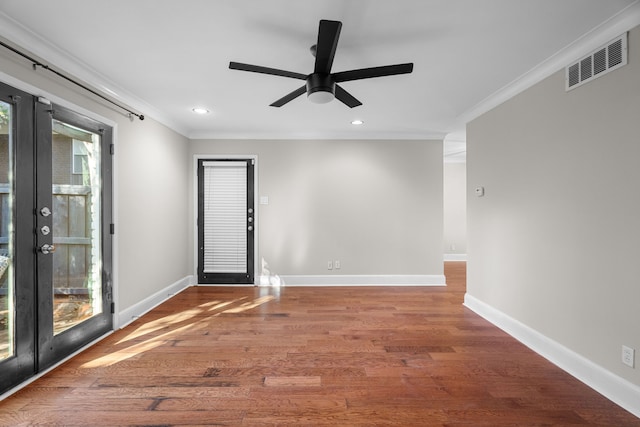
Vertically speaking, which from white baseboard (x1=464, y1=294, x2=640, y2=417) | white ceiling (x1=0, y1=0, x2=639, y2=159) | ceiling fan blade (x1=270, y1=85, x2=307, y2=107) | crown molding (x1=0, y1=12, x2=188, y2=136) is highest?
white ceiling (x1=0, y1=0, x2=639, y2=159)

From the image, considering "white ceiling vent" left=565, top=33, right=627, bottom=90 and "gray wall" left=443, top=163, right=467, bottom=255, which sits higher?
"white ceiling vent" left=565, top=33, right=627, bottom=90

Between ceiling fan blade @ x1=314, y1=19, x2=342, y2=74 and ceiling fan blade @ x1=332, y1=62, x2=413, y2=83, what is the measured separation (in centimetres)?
12

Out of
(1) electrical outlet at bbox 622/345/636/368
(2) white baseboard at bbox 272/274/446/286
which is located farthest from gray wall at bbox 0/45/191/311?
(1) electrical outlet at bbox 622/345/636/368

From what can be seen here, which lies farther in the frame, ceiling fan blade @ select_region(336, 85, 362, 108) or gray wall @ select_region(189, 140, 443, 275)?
gray wall @ select_region(189, 140, 443, 275)

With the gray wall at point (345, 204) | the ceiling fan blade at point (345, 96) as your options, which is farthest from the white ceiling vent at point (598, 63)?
the gray wall at point (345, 204)

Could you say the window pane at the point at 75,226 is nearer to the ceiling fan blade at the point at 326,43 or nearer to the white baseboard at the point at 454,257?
the ceiling fan blade at the point at 326,43

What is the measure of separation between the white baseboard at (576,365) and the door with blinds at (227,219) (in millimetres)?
3494

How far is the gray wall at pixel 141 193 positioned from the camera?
2371mm

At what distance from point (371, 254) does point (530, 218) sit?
7.61 feet

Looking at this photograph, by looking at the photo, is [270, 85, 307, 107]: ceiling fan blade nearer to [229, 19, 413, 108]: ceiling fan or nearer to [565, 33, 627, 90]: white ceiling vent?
[229, 19, 413, 108]: ceiling fan

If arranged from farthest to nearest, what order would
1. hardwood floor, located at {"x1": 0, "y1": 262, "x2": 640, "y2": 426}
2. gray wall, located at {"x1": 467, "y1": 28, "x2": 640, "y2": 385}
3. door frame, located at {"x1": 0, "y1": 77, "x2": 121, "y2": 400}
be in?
door frame, located at {"x1": 0, "y1": 77, "x2": 121, "y2": 400} → gray wall, located at {"x1": 467, "y1": 28, "x2": 640, "y2": 385} → hardwood floor, located at {"x1": 0, "y1": 262, "x2": 640, "y2": 426}

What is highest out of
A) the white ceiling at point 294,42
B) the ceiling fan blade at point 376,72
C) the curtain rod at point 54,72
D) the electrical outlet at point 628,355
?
the white ceiling at point 294,42

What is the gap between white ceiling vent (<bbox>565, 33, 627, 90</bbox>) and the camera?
1831 mm

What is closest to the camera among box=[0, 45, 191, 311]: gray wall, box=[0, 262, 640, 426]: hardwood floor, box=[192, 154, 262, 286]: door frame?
box=[0, 262, 640, 426]: hardwood floor
